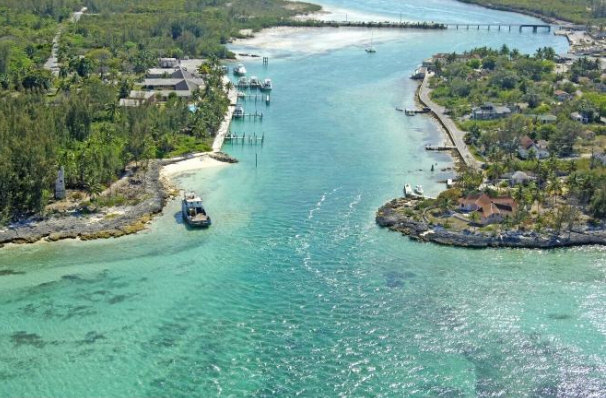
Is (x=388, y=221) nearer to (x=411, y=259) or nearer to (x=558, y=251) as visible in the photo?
(x=411, y=259)

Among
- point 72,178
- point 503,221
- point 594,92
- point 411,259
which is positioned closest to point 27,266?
point 72,178

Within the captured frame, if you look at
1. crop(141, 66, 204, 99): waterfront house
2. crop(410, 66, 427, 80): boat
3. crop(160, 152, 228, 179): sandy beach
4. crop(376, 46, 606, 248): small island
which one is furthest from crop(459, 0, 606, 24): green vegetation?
crop(160, 152, 228, 179): sandy beach

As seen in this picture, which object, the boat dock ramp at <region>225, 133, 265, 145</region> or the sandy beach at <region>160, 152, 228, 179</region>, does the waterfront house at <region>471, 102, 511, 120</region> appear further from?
the sandy beach at <region>160, 152, 228, 179</region>

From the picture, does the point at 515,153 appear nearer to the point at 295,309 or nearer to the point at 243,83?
the point at 295,309

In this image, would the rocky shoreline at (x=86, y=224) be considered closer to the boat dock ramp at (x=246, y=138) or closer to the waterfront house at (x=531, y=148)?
the boat dock ramp at (x=246, y=138)

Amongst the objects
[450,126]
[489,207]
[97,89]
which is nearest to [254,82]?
[97,89]

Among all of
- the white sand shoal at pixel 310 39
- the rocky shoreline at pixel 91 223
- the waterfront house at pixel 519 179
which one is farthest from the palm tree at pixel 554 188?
the white sand shoal at pixel 310 39
